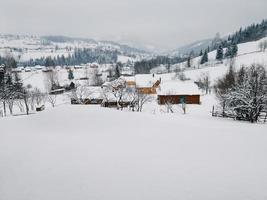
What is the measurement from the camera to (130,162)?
9461 mm

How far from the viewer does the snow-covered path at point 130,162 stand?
24.2ft

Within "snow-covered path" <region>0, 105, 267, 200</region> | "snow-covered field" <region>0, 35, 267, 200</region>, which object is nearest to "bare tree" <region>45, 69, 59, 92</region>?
"snow-covered field" <region>0, 35, 267, 200</region>

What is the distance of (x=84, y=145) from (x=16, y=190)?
4368 mm

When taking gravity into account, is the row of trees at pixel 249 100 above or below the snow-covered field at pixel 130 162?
above

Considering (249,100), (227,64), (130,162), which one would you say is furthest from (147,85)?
(227,64)

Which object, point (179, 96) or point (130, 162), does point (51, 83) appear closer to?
point (179, 96)

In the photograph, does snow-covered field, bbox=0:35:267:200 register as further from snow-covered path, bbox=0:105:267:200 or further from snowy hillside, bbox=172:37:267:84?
snowy hillside, bbox=172:37:267:84

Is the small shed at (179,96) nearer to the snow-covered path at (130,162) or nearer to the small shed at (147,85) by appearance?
the small shed at (147,85)

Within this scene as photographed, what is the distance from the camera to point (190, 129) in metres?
14.3

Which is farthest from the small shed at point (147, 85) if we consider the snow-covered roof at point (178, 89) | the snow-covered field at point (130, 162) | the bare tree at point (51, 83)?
the snow-covered field at point (130, 162)

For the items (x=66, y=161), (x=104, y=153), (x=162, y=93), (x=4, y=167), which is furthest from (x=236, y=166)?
(x=162, y=93)

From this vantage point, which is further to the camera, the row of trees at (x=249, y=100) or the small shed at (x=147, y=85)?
the small shed at (x=147, y=85)

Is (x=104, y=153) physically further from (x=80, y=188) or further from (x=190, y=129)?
(x=190, y=129)

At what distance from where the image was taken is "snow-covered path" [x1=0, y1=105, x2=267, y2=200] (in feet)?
24.2
